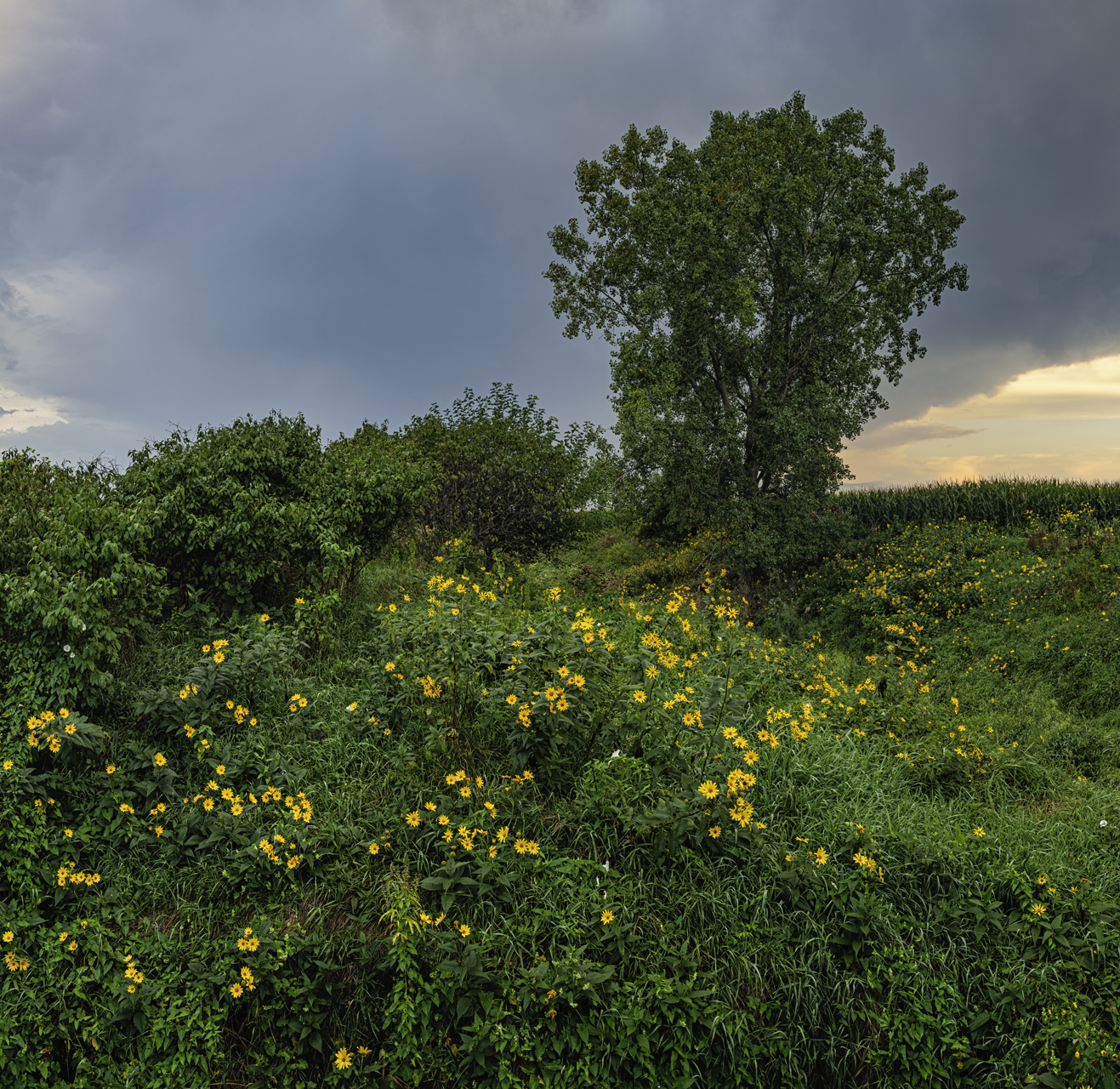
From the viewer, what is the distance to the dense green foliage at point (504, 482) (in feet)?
36.7

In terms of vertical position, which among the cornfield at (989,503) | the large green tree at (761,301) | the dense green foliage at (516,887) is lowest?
the dense green foliage at (516,887)

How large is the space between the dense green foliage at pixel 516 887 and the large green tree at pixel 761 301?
8.69 m

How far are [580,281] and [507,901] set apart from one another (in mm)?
14134

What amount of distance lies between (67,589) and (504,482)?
7.16 meters

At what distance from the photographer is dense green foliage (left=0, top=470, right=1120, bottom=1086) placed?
3377mm

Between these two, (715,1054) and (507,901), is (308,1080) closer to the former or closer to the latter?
(507,901)

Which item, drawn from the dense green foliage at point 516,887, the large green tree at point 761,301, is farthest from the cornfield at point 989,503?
the dense green foliage at point 516,887

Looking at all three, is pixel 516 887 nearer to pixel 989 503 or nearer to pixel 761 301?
pixel 761 301

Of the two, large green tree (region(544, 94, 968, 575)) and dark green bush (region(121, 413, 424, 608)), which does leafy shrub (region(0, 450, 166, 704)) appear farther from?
large green tree (region(544, 94, 968, 575))

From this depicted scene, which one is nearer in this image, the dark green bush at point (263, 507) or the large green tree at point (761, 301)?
the dark green bush at point (263, 507)

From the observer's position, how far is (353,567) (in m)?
7.99

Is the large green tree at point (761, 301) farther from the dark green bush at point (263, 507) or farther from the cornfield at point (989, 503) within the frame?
the dark green bush at point (263, 507)

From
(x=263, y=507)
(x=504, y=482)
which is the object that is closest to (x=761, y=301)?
(x=504, y=482)

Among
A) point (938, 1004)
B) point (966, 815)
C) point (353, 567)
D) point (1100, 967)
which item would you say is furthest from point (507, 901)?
point (353, 567)
